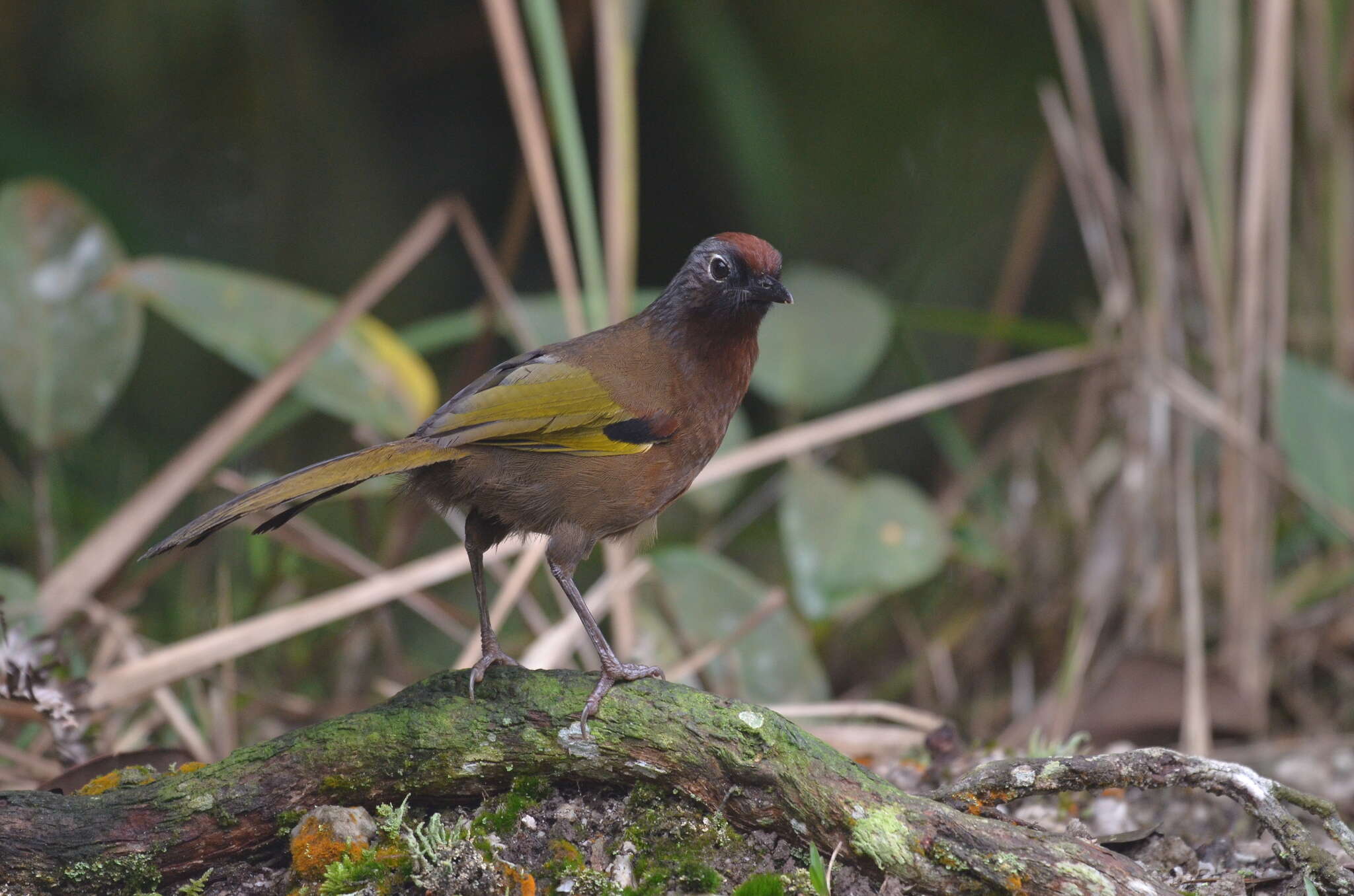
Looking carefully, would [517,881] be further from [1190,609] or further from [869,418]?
[1190,609]

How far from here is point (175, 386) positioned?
641 centimetres

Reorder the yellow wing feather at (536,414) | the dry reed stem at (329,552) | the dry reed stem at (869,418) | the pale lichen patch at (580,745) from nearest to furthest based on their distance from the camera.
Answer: the pale lichen patch at (580,745)
the yellow wing feather at (536,414)
the dry reed stem at (329,552)
the dry reed stem at (869,418)

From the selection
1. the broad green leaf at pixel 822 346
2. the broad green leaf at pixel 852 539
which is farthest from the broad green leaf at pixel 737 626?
the broad green leaf at pixel 822 346

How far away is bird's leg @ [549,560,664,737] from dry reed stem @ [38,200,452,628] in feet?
5.35

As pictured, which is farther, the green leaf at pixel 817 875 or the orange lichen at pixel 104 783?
the orange lichen at pixel 104 783

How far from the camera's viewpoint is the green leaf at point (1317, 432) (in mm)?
4281

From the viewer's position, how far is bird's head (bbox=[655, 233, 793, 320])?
271cm

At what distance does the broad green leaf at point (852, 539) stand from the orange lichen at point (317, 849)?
7.18 feet

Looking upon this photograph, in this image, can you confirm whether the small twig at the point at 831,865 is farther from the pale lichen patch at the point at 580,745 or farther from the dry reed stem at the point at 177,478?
the dry reed stem at the point at 177,478

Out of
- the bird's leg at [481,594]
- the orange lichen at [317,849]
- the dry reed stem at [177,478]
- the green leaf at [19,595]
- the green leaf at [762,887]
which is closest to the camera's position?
the green leaf at [762,887]

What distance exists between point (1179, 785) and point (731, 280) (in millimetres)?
1364

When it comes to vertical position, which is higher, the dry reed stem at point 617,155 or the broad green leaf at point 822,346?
the dry reed stem at point 617,155

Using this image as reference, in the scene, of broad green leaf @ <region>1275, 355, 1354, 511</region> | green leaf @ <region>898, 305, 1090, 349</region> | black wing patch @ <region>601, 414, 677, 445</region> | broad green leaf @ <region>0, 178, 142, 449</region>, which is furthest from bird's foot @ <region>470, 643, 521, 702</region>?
broad green leaf @ <region>1275, 355, 1354, 511</region>

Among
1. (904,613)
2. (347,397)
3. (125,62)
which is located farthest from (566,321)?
(125,62)
